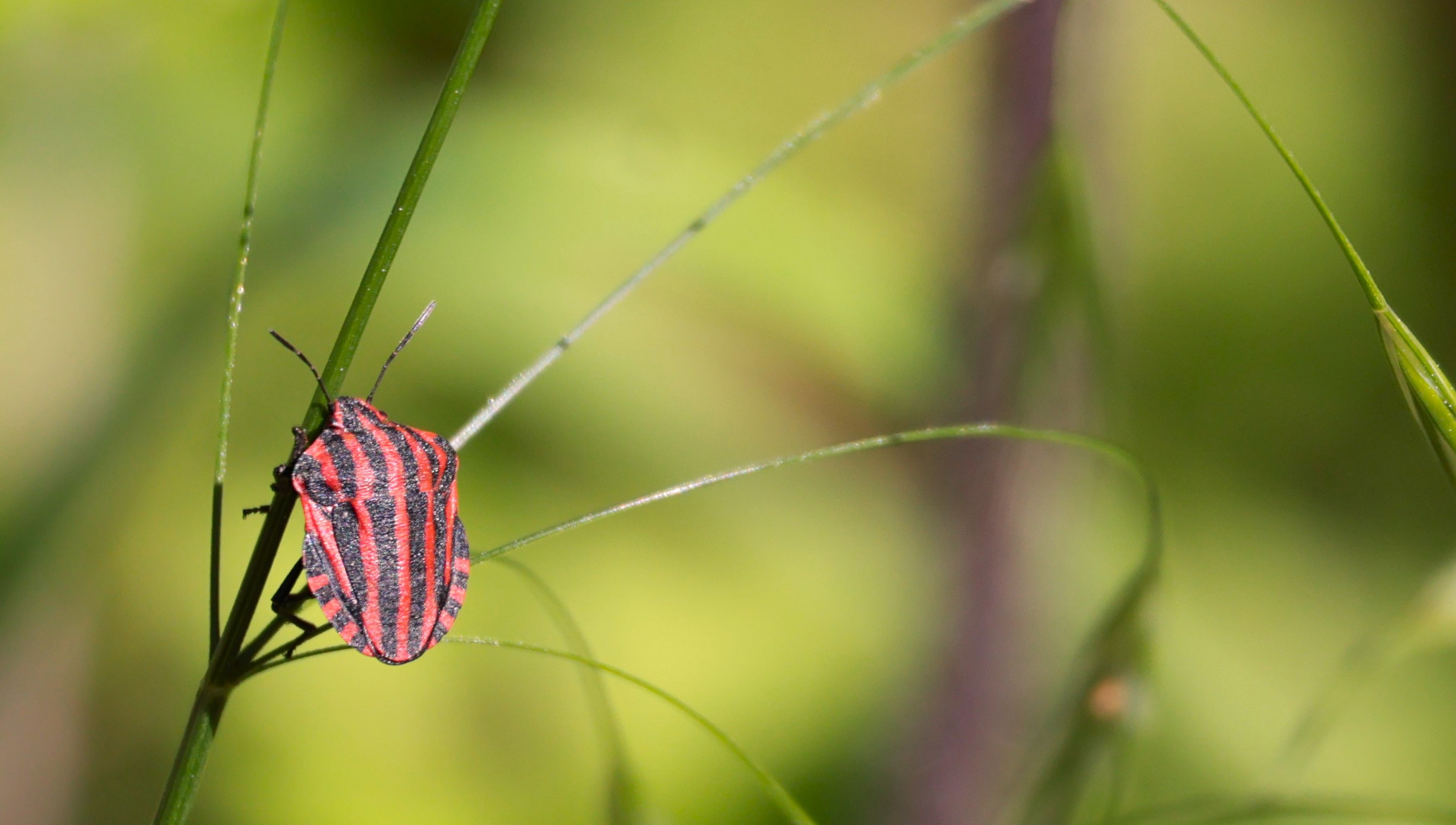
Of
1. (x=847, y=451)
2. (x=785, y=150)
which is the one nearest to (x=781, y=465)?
Result: (x=847, y=451)

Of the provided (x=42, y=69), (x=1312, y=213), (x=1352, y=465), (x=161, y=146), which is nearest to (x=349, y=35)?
(x=161, y=146)

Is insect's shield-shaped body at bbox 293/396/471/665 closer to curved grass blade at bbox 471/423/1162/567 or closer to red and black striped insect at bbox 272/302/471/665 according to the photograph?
red and black striped insect at bbox 272/302/471/665

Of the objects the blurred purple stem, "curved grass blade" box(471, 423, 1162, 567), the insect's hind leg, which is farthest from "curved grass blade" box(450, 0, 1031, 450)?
the blurred purple stem

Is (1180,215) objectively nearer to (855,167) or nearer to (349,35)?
(855,167)

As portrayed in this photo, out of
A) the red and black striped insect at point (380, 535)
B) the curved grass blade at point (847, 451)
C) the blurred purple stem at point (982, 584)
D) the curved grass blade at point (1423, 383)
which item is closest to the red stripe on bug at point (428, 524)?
the red and black striped insect at point (380, 535)

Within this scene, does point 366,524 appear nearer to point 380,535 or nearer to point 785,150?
point 380,535
